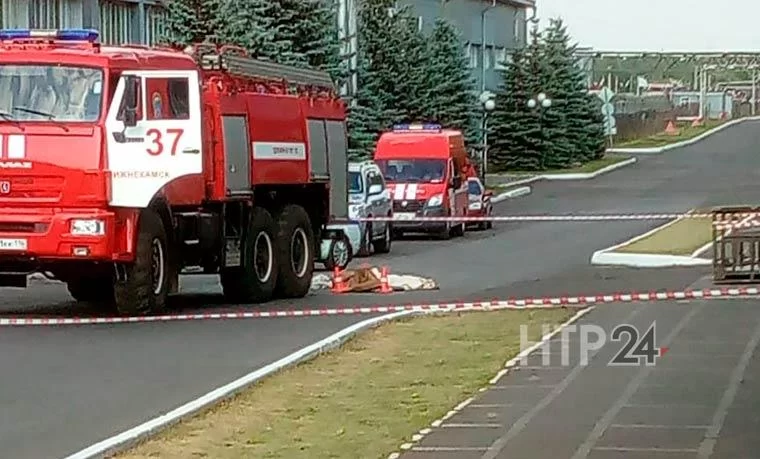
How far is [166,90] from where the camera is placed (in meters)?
19.0

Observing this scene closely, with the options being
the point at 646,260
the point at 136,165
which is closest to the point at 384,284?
the point at 136,165

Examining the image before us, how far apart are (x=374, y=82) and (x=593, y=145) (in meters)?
27.2

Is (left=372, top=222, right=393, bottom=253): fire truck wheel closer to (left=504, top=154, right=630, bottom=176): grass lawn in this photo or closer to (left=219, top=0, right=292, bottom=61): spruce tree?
(left=219, top=0, right=292, bottom=61): spruce tree

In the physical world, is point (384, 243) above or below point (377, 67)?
below

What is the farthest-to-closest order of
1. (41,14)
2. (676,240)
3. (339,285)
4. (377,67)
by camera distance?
(377,67), (41,14), (676,240), (339,285)

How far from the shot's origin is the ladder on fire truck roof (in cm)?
1977

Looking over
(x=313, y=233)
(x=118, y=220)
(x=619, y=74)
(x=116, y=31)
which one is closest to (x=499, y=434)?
(x=118, y=220)

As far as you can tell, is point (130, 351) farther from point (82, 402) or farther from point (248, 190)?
point (248, 190)

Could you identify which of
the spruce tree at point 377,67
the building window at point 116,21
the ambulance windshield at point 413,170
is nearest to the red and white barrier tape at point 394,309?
the ambulance windshield at point 413,170

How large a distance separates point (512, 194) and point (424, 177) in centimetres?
1878

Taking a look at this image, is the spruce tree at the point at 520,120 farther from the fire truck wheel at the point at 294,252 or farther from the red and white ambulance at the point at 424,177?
the fire truck wheel at the point at 294,252

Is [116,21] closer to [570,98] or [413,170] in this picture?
[413,170]

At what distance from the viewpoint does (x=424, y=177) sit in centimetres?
3803

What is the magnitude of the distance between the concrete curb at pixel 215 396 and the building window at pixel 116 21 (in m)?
28.5
